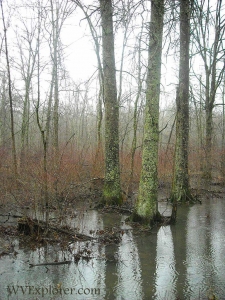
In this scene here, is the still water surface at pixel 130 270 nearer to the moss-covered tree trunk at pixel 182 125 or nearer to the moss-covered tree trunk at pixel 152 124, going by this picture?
the moss-covered tree trunk at pixel 152 124

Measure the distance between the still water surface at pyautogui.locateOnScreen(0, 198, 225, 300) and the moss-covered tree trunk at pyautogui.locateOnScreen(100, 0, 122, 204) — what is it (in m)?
2.74

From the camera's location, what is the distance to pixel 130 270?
5.08 m

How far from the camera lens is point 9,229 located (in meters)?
7.05

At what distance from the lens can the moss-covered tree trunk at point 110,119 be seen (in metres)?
9.80

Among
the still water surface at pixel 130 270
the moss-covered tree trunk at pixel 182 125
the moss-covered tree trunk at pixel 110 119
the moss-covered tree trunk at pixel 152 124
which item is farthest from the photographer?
the moss-covered tree trunk at pixel 182 125

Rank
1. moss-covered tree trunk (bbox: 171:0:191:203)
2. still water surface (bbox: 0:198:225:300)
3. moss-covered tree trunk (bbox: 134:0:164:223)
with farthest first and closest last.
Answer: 1. moss-covered tree trunk (bbox: 171:0:191:203)
2. moss-covered tree trunk (bbox: 134:0:164:223)
3. still water surface (bbox: 0:198:225:300)

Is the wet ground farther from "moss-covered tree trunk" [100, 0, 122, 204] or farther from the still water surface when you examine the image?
"moss-covered tree trunk" [100, 0, 122, 204]

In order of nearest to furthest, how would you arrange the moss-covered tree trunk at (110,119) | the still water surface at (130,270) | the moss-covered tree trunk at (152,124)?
the still water surface at (130,270)
the moss-covered tree trunk at (152,124)
the moss-covered tree trunk at (110,119)

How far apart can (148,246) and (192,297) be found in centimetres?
216

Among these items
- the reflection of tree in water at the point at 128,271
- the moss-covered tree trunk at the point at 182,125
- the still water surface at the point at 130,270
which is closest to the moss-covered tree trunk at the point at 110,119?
the moss-covered tree trunk at the point at 182,125

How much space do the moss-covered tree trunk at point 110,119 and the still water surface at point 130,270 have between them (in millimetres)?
2741

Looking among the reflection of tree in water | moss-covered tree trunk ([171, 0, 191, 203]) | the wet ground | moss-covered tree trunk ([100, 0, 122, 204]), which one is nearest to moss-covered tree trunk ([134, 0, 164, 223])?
the wet ground

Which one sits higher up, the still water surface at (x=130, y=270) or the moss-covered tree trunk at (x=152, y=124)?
the moss-covered tree trunk at (x=152, y=124)

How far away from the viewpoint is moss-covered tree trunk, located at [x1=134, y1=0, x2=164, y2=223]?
24.4 ft
